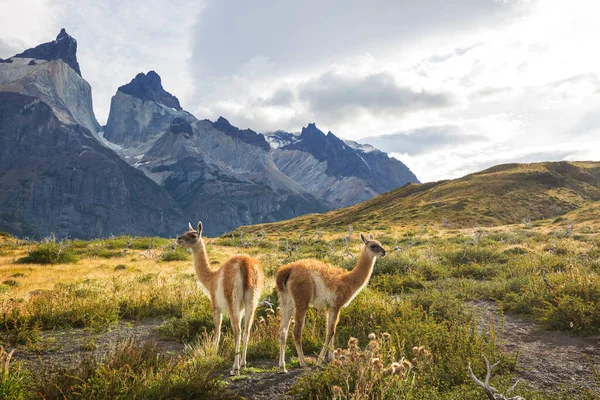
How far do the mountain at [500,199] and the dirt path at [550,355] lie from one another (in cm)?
4773

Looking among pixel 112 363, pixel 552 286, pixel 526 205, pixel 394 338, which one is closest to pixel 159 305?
pixel 112 363

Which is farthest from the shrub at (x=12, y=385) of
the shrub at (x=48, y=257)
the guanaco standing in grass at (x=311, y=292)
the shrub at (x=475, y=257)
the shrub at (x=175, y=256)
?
the shrub at (x=175, y=256)

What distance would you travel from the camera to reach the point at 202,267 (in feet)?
25.7

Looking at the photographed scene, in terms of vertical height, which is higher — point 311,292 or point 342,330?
point 311,292

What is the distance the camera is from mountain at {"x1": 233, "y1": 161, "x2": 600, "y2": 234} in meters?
59.5

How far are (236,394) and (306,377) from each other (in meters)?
1.02

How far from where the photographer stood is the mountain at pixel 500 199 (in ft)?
195

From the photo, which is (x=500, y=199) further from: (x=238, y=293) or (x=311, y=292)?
(x=238, y=293)

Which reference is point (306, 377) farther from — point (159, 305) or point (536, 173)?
point (536, 173)

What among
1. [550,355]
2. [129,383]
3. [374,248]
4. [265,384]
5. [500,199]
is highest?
[500,199]

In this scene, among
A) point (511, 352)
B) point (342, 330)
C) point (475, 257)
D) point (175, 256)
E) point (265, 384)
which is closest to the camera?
point (265, 384)

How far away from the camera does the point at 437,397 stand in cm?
454

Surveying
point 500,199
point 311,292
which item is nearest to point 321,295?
point 311,292

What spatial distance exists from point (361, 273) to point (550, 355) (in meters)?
3.84
